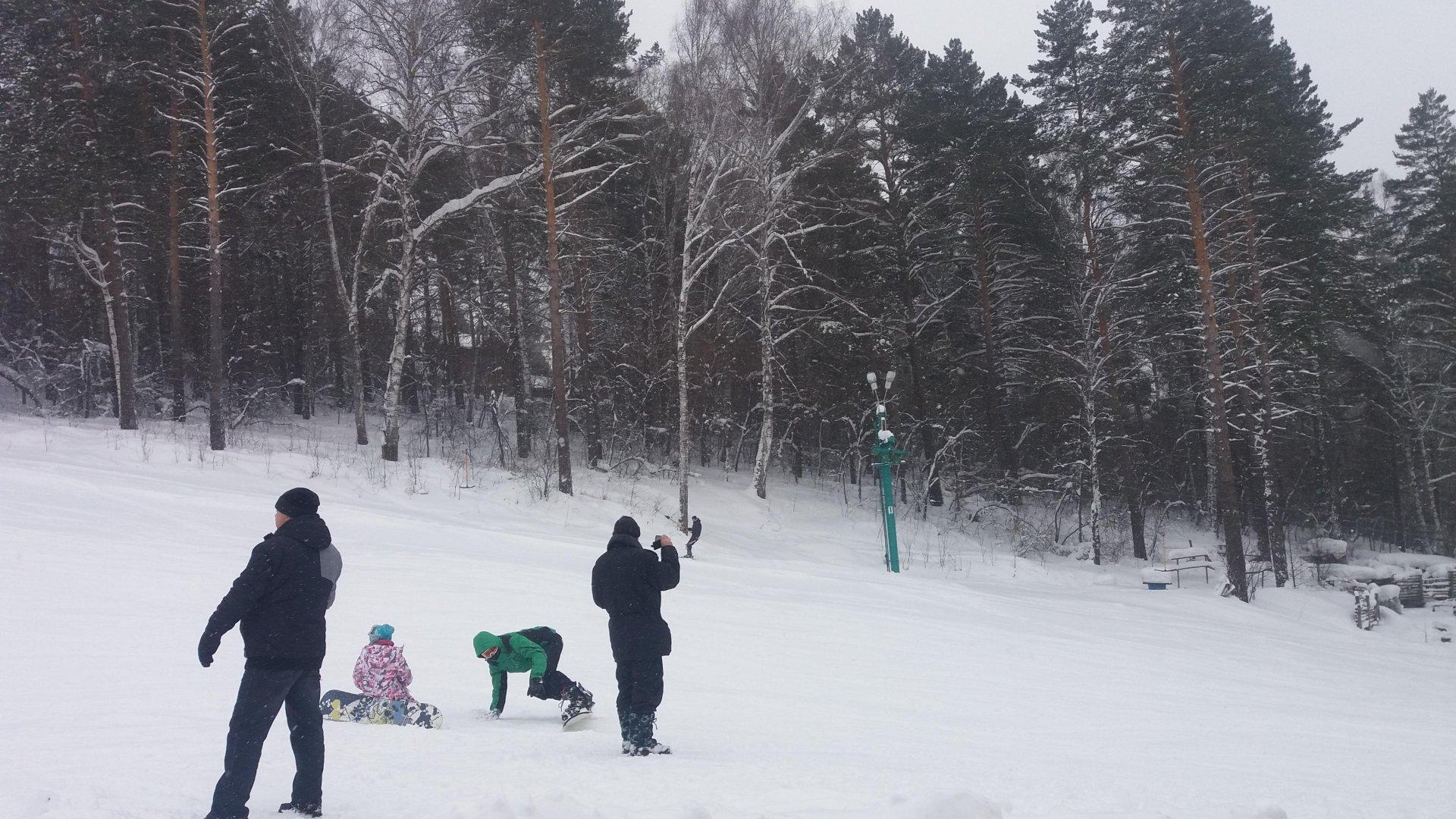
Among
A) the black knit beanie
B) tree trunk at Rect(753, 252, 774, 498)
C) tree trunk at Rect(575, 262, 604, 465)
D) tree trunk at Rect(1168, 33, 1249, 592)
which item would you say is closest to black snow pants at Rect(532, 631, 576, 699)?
the black knit beanie

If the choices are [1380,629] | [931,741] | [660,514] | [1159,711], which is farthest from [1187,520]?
[931,741]

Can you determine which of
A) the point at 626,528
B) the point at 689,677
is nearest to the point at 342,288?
the point at 689,677

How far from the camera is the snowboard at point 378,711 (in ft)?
21.4

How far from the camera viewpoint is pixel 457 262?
1155 inches

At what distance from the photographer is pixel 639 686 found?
601 centimetres

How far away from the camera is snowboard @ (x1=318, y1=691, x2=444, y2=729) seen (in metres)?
6.52

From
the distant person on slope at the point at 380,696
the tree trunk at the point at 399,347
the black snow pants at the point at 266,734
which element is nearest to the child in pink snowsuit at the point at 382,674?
the distant person on slope at the point at 380,696

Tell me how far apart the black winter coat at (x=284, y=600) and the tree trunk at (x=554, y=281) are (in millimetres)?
17777

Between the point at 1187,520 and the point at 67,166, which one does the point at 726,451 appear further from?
the point at 67,166

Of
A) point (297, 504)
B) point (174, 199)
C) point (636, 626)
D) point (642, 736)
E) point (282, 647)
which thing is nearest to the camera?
point (282, 647)

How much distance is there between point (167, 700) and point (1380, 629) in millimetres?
22780

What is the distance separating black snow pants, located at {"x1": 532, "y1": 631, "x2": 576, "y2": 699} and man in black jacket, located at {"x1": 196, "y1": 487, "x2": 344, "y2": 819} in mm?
2620

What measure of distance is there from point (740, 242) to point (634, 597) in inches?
774

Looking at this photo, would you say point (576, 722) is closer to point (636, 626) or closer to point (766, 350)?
point (636, 626)
